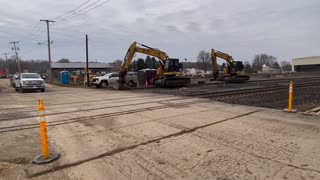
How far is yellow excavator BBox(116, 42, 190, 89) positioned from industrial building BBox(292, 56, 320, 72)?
107173 mm

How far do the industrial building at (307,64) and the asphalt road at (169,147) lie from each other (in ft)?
413

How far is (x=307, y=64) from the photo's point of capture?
122938mm

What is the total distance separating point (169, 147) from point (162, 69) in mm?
24356

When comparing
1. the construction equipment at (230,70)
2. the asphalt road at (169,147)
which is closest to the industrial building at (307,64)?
the construction equipment at (230,70)

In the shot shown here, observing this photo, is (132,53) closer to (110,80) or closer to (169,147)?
(110,80)

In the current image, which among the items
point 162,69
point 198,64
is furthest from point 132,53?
point 198,64

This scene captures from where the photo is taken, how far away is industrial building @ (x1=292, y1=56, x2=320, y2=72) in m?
120

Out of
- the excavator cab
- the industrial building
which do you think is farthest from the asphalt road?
the industrial building

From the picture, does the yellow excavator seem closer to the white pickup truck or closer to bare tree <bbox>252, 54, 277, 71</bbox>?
the white pickup truck

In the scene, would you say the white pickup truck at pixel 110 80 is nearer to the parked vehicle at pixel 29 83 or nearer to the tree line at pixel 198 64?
the parked vehicle at pixel 29 83

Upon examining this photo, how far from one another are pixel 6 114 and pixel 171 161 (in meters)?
9.72

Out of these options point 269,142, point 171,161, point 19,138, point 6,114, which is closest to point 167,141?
point 171,161

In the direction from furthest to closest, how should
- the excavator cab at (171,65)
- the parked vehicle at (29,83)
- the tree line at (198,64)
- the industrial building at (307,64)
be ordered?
the tree line at (198,64) → the industrial building at (307,64) → the excavator cab at (171,65) → the parked vehicle at (29,83)

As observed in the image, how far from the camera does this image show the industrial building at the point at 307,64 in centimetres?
11971
